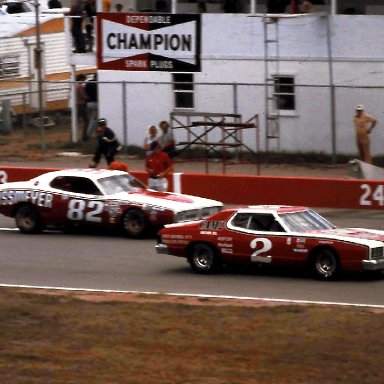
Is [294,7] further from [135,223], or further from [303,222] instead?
[303,222]

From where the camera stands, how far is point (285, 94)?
3169cm

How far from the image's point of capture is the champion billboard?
3269cm

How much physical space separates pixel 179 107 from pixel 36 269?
572 inches

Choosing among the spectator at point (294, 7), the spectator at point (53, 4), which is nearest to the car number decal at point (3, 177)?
the spectator at point (294, 7)

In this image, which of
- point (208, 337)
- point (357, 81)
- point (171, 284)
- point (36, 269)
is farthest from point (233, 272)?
point (357, 81)

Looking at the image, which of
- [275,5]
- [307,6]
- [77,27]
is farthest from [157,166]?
[77,27]

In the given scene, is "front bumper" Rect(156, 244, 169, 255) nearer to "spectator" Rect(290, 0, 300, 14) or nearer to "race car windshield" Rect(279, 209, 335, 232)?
"race car windshield" Rect(279, 209, 335, 232)

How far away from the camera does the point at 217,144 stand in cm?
3017

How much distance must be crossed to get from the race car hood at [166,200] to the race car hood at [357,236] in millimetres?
3865

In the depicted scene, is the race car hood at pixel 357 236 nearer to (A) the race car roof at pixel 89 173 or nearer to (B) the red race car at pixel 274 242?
(B) the red race car at pixel 274 242

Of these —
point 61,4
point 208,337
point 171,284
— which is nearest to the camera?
point 208,337

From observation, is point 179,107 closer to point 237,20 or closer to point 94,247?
point 237,20

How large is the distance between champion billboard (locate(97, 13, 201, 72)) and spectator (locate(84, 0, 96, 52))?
0.97 meters

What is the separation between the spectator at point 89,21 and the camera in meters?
34.8
